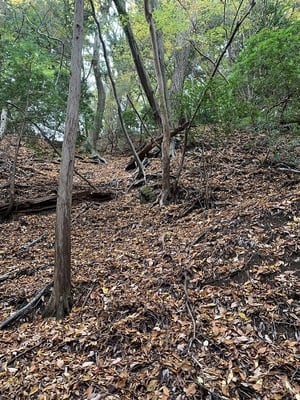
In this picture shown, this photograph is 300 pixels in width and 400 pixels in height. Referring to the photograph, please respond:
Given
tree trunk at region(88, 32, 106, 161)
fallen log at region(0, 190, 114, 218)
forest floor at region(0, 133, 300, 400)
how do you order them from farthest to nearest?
tree trunk at region(88, 32, 106, 161) → fallen log at region(0, 190, 114, 218) → forest floor at region(0, 133, 300, 400)

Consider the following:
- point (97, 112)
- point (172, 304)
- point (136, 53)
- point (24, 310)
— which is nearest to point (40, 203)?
point (24, 310)

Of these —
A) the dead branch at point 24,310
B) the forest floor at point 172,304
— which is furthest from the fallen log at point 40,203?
the dead branch at point 24,310

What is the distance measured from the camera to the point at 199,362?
2.59m

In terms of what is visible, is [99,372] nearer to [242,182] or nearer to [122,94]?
[242,182]

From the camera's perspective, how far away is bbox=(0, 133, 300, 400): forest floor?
2.51 metres

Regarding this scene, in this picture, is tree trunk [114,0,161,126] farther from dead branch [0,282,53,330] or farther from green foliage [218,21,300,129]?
dead branch [0,282,53,330]

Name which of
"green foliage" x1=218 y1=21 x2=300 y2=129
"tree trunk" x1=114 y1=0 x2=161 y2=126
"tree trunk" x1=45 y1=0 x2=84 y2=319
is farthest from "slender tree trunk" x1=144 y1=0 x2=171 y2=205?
"tree trunk" x1=45 y1=0 x2=84 y2=319

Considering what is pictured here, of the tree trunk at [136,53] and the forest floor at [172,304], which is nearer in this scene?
the forest floor at [172,304]

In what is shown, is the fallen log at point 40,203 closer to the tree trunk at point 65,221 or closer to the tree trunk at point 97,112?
the tree trunk at point 65,221

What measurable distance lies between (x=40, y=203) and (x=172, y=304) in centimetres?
482

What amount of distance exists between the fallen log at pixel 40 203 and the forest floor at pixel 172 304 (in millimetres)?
587

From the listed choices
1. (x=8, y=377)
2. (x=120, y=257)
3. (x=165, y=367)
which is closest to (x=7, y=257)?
(x=120, y=257)

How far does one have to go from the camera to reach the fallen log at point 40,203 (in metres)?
6.62

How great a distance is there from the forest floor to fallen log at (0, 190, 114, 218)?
587 millimetres
